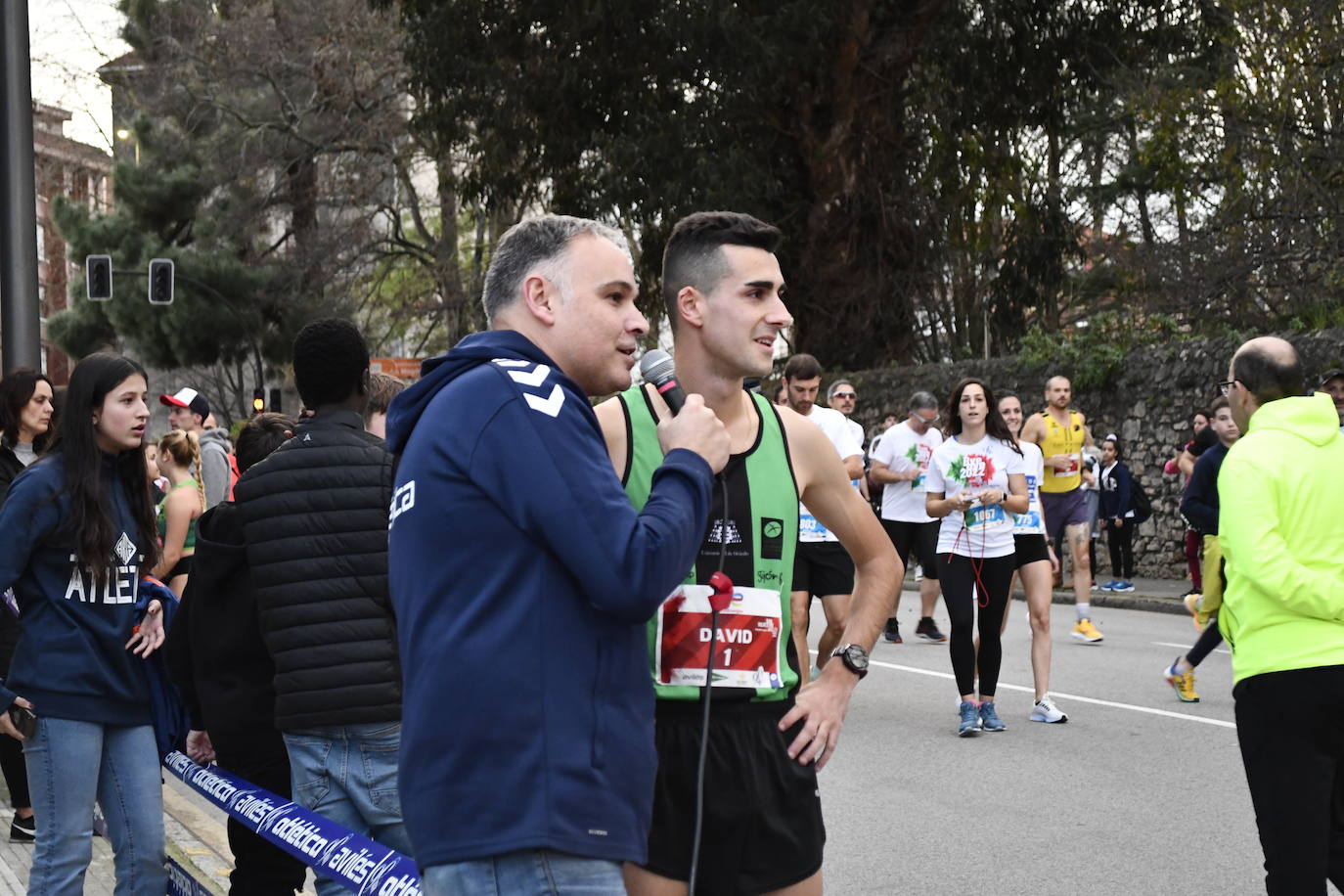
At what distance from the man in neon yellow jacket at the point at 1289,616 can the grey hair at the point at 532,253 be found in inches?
89.8

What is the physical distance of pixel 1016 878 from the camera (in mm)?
6285

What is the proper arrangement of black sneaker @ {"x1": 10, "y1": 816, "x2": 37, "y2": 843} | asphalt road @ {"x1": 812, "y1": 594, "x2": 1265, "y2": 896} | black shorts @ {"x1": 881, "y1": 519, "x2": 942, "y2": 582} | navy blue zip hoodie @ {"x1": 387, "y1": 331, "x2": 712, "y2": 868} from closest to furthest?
navy blue zip hoodie @ {"x1": 387, "y1": 331, "x2": 712, "y2": 868} < asphalt road @ {"x1": 812, "y1": 594, "x2": 1265, "y2": 896} < black sneaker @ {"x1": 10, "y1": 816, "x2": 37, "y2": 843} < black shorts @ {"x1": 881, "y1": 519, "x2": 942, "y2": 582}

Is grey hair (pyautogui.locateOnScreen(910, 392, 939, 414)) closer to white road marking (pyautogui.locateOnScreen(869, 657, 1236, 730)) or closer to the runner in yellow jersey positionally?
white road marking (pyautogui.locateOnScreen(869, 657, 1236, 730))

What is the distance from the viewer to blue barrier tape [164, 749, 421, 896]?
354 cm

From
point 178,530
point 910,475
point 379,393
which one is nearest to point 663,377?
point 379,393

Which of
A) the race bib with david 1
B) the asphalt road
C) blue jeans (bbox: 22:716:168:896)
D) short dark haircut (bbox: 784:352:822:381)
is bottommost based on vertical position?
the asphalt road

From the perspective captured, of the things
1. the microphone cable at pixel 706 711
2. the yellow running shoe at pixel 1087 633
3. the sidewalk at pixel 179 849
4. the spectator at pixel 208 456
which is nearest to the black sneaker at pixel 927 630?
the yellow running shoe at pixel 1087 633

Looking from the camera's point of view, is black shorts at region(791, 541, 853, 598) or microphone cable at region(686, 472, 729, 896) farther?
black shorts at region(791, 541, 853, 598)

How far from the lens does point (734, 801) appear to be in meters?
3.11

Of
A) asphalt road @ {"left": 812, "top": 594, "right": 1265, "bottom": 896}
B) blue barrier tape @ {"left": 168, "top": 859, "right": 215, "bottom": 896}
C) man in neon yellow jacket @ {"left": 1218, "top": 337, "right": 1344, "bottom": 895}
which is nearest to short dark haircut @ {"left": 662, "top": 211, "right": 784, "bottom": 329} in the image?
man in neon yellow jacket @ {"left": 1218, "top": 337, "right": 1344, "bottom": 895}

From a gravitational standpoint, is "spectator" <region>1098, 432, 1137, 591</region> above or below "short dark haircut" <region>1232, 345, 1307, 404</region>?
below

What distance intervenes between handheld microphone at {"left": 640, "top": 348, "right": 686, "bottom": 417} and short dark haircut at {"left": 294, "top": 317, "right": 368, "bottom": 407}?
1.45 metres

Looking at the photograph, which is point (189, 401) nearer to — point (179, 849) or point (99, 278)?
point (179, 849)

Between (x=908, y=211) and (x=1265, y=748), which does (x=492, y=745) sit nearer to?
(x=1265, y=748)
